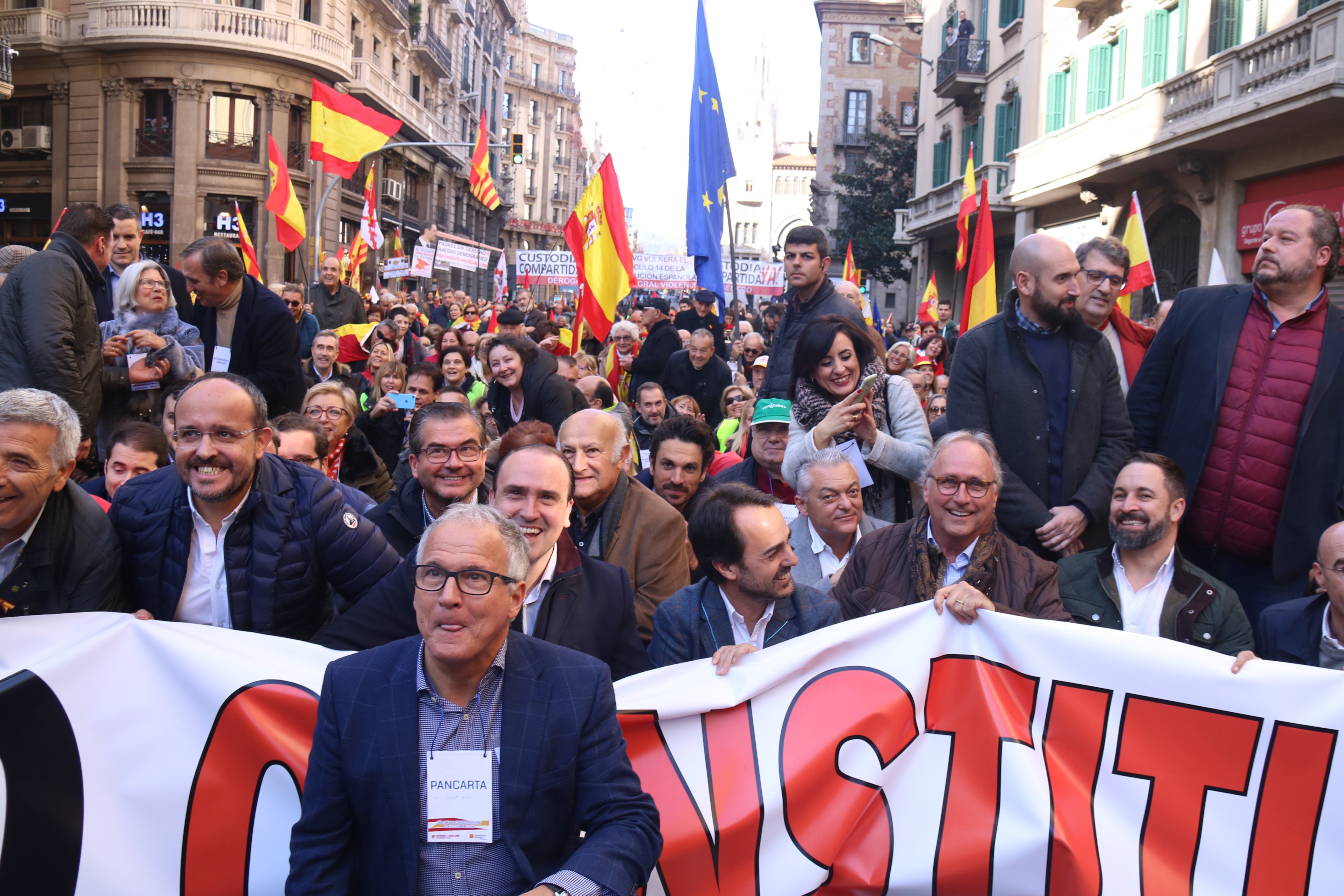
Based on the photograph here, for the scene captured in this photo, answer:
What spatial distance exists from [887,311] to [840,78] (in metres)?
15.1

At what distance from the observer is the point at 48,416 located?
3.37 m

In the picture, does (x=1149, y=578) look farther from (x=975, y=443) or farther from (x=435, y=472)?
(x=435, y=472)

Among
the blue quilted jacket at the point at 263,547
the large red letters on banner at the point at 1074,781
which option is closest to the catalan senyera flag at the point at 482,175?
the blue quilted jacket at the point at 263,547

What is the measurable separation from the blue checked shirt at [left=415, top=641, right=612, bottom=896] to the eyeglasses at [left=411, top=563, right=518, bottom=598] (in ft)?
0.74

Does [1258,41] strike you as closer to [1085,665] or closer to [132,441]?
[1085,665]

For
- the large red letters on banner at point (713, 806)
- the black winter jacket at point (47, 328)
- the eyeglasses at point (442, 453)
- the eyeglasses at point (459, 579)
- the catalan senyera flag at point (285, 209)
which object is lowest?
the large red letters on banner at point (713, 806)

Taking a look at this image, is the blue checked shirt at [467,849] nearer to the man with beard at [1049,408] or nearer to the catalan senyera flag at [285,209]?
the man with beard at [1049,408]

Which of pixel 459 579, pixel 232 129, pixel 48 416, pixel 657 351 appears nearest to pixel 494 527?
pixel 459 579

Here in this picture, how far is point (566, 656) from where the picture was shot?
2904mm

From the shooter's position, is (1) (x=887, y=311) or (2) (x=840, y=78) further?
(2) (x=840, y=78)

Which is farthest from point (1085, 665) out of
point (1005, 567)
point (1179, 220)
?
point (1179, 220)

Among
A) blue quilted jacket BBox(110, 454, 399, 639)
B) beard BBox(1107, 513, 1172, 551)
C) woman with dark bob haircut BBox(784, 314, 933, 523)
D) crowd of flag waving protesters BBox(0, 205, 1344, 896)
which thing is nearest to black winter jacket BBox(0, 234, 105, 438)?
crowd of flag waving protesters BBox(0, 205, 1344, 896)

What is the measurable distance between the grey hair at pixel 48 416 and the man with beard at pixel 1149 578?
330 centimetres

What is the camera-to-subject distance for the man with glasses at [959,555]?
150 inches
